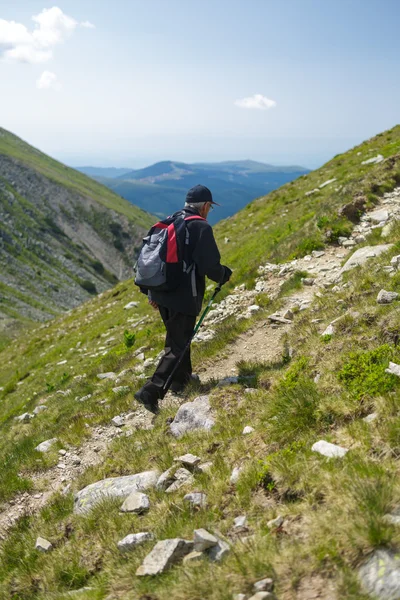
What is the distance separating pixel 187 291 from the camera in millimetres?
7664

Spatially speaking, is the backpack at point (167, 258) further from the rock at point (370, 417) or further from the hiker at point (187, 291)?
the rock at point (370, 417)

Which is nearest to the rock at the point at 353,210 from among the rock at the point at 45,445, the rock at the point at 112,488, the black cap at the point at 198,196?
the black cap at the point at 198,196

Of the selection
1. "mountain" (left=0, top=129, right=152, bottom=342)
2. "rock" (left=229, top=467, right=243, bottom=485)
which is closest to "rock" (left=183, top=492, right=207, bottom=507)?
"rock" (left=229, top=467, right=243, bottom=485)

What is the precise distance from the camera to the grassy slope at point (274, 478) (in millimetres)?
3516

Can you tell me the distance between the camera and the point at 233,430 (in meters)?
6.10

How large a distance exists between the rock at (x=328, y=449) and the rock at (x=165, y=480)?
192 cm

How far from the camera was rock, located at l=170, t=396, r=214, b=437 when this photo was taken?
679 cm

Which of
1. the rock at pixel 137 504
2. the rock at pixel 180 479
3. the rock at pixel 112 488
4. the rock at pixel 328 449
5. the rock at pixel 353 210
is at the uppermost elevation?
the rock at pixel 353 210

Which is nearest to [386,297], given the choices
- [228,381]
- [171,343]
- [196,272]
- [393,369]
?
[393,369]

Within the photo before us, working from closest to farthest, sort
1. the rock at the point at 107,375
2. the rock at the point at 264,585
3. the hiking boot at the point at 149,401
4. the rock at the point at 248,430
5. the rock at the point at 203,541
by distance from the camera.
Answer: the rock at the point at 264,585 < the rock at the point at 203,541 < the rock at the point at 248,430 < the hiking boot at the point at 149,401 < the rock at the point at 107,375

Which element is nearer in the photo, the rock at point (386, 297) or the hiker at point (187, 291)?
the rock at point (386, 297)

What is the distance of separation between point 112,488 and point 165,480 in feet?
2.82

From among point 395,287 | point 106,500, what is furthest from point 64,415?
point 395,287

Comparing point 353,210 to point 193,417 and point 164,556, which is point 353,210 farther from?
point 164,556
